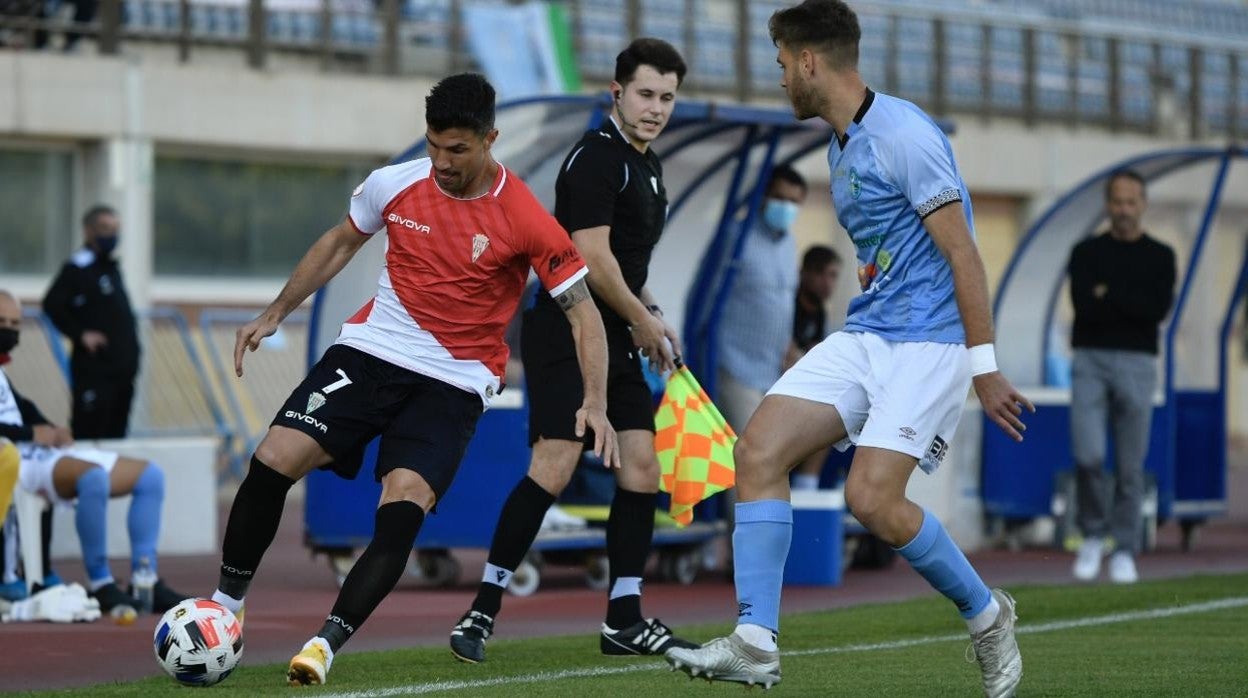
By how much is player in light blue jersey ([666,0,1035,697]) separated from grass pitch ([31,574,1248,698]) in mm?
564

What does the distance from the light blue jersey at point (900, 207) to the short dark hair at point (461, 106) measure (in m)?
1.14

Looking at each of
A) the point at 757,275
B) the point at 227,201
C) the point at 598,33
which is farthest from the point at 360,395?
the point at 598,33

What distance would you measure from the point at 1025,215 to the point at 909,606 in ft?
58.6

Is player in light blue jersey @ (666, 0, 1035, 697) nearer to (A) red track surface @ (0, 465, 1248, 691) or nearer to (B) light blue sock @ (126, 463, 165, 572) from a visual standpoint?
(A) red track surface @ (0, 465, 1248, 691)

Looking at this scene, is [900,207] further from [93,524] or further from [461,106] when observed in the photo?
Result: [93,524]

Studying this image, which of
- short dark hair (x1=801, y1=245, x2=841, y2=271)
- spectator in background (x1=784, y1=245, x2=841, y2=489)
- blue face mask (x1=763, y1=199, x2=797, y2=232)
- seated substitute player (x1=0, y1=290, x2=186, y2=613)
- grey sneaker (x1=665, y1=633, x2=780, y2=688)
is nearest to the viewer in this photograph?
grey sneaker (x1=665, y1=633, x2=780, y2=688)

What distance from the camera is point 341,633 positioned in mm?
6809

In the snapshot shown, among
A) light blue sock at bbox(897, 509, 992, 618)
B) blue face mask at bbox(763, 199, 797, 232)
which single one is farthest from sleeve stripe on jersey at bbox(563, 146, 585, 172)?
blue face mask at bbox(763, 199, 797, 232)

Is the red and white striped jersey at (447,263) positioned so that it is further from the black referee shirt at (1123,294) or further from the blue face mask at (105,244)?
the blue face mask at (105,244)

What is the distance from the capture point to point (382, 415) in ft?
23.5

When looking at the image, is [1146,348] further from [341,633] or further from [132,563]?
[341,633]

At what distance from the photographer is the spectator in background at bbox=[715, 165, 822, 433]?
12336 millimetres

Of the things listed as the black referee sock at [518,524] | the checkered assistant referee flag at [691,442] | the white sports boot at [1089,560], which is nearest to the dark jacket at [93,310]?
the white sports boot at [1089,560]

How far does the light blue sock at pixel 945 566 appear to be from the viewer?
21.3 ft
